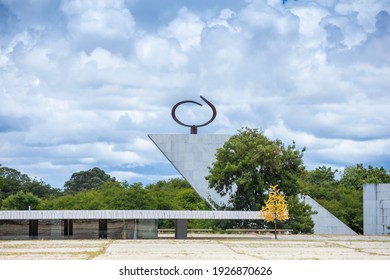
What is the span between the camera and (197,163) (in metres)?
43.4

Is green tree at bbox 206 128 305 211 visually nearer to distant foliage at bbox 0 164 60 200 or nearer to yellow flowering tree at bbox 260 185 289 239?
yellow flowering tree at bbox 260 185 289 239

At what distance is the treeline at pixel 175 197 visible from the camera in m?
48.6

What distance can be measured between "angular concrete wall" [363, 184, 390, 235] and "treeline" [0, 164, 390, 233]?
3.70 metres

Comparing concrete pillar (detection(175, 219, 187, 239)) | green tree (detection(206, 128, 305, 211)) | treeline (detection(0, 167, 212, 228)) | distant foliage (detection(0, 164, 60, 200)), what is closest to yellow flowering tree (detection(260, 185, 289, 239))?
green tree (detection(206, 128, 305, 211))

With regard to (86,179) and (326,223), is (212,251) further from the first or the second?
(86,179)

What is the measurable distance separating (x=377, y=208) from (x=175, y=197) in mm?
16708

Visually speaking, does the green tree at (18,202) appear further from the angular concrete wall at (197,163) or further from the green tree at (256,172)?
the green tree at (256,172)

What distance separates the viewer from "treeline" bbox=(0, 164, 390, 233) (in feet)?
160

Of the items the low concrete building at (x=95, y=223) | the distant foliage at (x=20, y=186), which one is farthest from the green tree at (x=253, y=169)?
the distant foliage at (x=20, y=186)

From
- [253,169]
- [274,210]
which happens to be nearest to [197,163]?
[253,169]

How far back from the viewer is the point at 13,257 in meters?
24.5

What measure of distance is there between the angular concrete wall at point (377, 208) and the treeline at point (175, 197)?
3.70m
